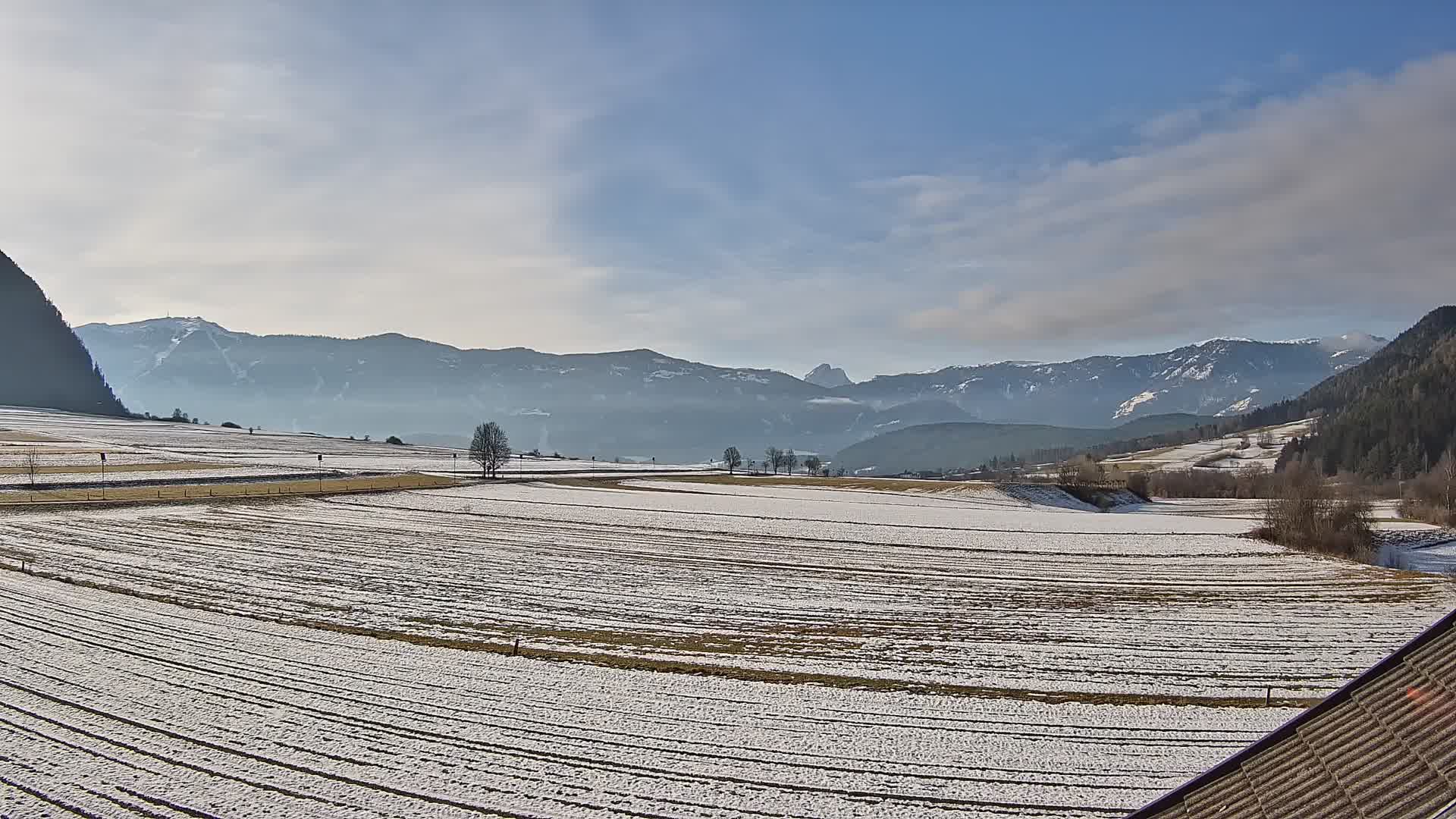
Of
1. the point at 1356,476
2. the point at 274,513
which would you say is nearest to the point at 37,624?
the point at 274,513

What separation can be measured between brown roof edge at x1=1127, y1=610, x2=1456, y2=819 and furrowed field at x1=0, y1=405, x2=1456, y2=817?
6875mm

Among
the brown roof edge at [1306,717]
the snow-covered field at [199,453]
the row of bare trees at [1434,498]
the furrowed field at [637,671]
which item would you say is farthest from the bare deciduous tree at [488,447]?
the brown roof edge at [1306,717]

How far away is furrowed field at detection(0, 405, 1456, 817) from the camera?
55.3 ft

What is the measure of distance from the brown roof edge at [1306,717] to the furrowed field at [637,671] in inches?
271

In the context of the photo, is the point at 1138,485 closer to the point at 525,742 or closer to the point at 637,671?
the point at 637,671

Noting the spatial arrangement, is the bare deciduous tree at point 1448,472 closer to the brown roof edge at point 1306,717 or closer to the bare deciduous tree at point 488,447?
the brown roof edge at point 1306,717

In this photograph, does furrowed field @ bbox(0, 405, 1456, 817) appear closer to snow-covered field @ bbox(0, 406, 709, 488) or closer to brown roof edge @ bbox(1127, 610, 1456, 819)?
brown roof edge @ bbox(1127, 610, 1456, 819)

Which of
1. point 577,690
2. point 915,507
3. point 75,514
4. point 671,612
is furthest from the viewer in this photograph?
point 915,507

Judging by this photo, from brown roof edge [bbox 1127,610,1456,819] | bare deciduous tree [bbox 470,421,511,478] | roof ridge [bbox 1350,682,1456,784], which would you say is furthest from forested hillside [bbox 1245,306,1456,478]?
roof ridge [bbox 1350,682,1456,784]

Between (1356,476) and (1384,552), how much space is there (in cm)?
10772

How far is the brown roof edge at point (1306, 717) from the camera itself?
8531 mm

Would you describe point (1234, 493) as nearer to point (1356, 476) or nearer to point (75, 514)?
point (1356, 476)

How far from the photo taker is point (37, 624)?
96.1ft

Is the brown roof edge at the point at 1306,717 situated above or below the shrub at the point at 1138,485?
above
